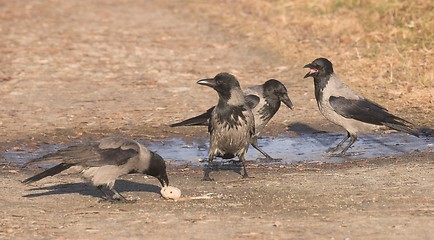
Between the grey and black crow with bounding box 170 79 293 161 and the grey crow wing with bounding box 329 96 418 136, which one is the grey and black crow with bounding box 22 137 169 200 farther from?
the grey crow wing with bounding box 329 96 418 136

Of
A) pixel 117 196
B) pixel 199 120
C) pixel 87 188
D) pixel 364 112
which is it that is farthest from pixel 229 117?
pixel 364 112

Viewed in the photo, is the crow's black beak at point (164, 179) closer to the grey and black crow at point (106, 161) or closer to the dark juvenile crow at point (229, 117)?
the grey and black crow at point (106, 161)

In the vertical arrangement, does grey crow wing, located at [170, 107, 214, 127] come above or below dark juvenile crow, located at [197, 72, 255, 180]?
below

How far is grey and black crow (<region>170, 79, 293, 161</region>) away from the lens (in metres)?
12.1

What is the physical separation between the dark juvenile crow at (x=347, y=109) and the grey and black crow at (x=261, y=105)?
49 cm

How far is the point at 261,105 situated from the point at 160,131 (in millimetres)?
1617

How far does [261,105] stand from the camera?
1233 centimetres

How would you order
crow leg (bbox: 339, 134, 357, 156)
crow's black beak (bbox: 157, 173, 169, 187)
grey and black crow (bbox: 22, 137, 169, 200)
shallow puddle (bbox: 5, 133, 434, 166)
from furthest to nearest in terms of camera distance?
crow leg (bbox: 339, 134, 357, 156) → shallow puddle (bbox: 5, 133, 434, 166) → crow's black beak (bbox: 157, 173, 169, 187) → grey and black crow (bbox: 22, 137, 169, 200)

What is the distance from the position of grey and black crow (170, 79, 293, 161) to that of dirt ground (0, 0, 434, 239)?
0.77 meters

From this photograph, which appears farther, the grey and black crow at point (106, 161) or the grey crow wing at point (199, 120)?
the grey crow wing at point (199, 120)

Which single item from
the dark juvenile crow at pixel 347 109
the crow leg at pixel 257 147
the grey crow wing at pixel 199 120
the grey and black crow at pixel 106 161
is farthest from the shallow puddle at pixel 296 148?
the grey and black crow at pixel 106 161

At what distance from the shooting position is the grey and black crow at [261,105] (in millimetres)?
12141

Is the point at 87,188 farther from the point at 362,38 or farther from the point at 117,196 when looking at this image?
the point at 362,38

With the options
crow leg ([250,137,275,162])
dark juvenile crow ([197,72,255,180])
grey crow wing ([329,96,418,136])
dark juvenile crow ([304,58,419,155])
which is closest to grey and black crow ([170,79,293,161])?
crow leg ([250,137,275,162])
